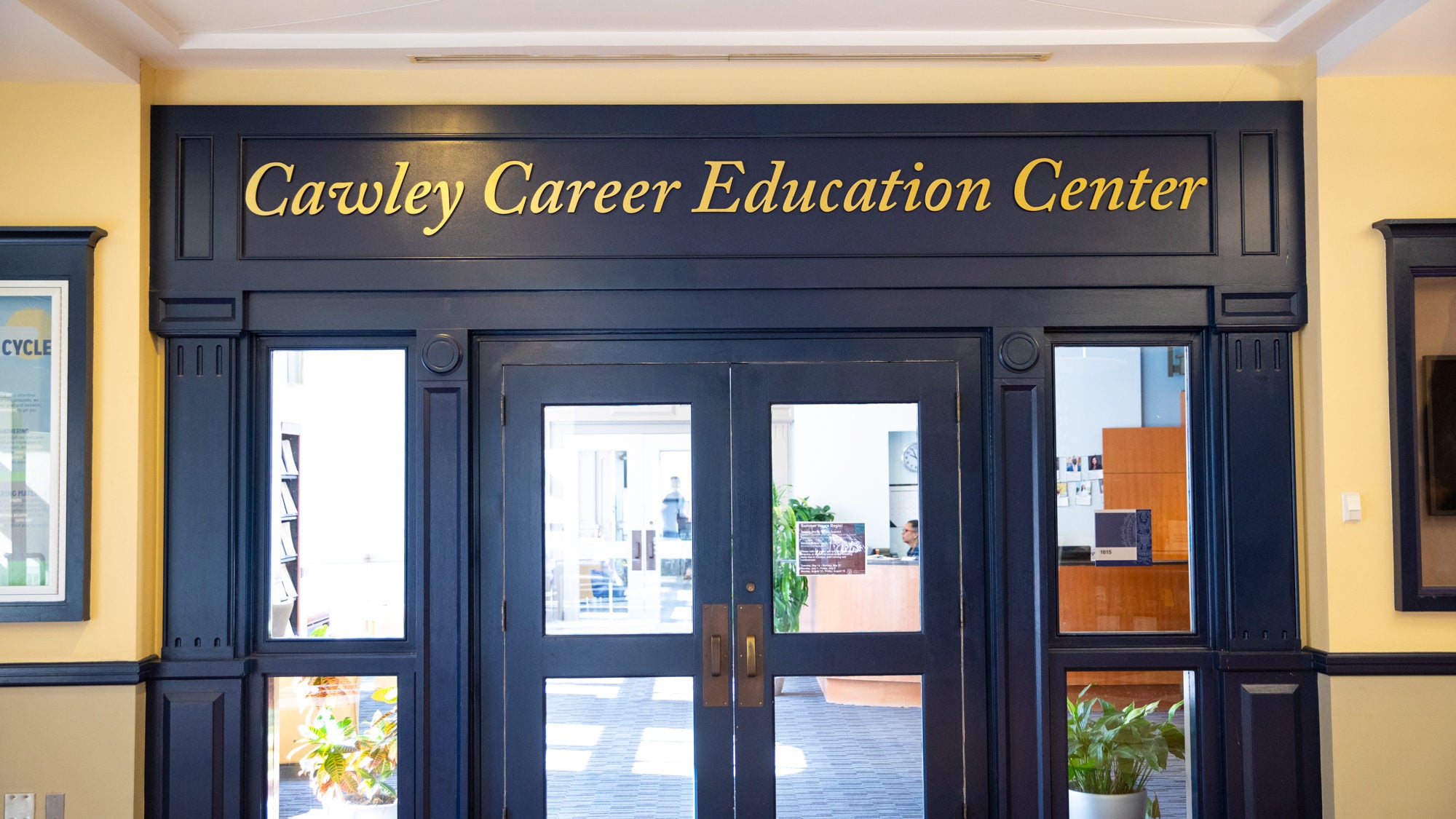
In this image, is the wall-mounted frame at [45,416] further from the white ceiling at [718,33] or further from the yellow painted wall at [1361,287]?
the yellow painted wall at [1361,287]

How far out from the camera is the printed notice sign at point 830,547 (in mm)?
3949

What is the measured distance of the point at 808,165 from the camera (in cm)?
387

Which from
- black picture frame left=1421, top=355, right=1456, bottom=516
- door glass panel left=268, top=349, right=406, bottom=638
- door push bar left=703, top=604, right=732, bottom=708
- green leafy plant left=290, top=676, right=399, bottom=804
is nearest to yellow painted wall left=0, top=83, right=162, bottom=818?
door glass panel left=268, top=349, right=406, bottom=638

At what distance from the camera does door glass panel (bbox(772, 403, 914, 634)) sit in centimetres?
394

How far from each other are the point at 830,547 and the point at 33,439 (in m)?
3.01

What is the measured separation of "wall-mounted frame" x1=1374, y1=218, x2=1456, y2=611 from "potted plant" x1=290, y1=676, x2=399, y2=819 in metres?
3.87

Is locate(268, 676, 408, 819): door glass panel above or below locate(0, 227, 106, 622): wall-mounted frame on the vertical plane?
below

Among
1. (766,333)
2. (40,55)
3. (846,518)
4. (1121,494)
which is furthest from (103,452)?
(1121,494)

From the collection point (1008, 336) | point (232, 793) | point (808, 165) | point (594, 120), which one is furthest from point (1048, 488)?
point (232, 793)

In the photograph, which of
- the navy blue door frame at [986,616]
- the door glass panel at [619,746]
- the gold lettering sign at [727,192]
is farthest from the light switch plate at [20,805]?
the gold lettering sign at [727,192]

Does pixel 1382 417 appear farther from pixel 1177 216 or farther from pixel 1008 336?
pixel 1008 336

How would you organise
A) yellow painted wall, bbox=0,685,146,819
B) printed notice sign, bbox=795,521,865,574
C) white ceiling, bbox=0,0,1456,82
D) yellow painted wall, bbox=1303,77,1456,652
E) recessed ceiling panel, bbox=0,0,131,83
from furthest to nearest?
printed notice sign, bbox=795,521,865,574, yellow painted wall, bbox=1303,77,1456,652, yellow painted wall, bbox=0,685,146,819, white ceiling, bbox=0,0,1456,82, recessed ceiling panel, bbox=0,0,131,83

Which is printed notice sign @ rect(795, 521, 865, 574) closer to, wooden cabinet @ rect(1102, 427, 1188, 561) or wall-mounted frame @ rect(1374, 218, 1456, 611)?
wooden cabinet @ rect(1102, 427, 1188, 561)

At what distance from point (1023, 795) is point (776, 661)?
1075 millimetres
